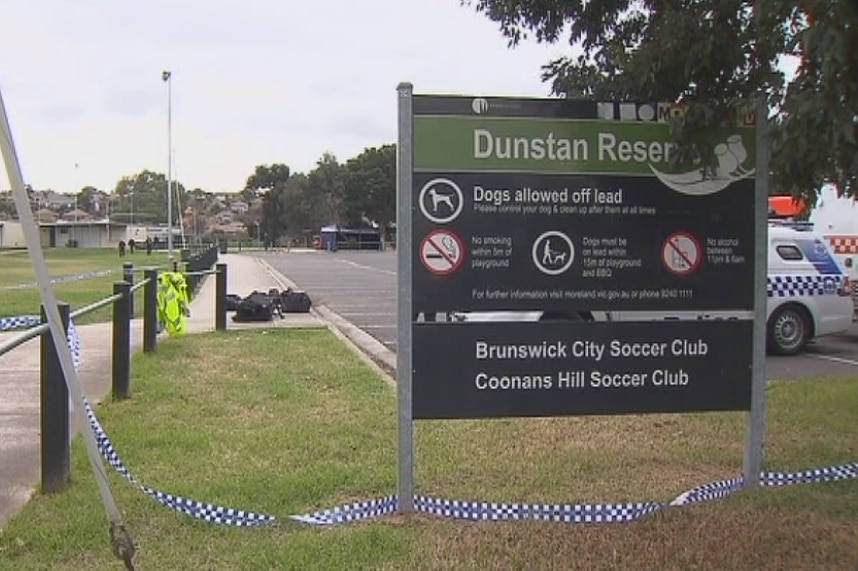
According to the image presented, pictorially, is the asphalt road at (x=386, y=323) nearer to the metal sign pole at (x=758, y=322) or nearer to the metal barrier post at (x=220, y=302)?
the metal barrier post at (x=220, y=302)

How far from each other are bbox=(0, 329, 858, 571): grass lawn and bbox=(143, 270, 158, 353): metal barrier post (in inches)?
76.0

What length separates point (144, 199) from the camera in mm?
136125

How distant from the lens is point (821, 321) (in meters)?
13.4

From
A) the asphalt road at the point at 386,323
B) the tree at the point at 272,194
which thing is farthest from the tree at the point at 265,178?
the asphalt road at the point at 386,323

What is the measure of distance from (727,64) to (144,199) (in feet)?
455

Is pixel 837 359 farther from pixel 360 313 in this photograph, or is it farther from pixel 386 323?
pixel 360 313

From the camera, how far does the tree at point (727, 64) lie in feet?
10.9

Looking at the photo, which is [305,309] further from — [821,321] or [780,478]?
[780,478]

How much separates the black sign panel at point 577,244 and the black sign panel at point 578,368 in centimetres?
15

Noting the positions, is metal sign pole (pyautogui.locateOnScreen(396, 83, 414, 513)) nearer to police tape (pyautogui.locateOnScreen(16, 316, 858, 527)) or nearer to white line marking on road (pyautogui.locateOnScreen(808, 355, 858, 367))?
police tape (pyautogui.locateOnScreen(16, 316, 858, 527))

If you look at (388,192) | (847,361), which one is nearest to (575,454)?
(847,361)

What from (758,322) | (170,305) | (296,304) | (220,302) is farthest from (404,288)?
(296,304)

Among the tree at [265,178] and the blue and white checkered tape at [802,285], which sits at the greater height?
the tree at [265,178]

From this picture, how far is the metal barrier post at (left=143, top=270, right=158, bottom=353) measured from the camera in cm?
1123
